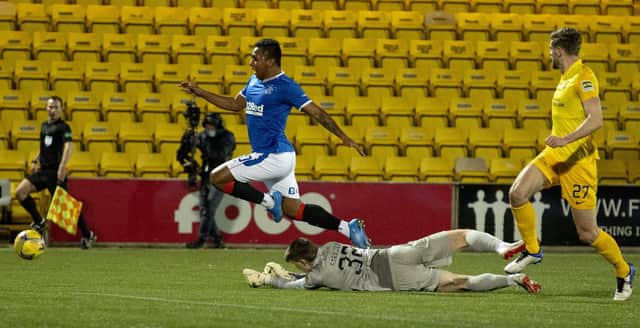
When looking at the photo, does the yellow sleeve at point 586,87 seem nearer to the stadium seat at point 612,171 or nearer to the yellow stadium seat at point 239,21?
the stadium seat at point 612,171

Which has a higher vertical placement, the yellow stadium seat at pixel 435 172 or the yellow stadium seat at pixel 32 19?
the yellow stadium seat at pixel 32 19

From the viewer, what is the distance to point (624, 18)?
24.5 metres

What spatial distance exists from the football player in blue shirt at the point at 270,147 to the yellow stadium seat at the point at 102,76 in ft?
30.8

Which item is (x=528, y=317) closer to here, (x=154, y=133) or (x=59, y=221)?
(x=59, y=221)

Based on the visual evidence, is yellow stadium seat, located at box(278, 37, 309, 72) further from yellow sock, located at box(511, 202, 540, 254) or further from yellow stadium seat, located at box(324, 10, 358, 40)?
yellow sock, located at box(511, 202, 540, 254)

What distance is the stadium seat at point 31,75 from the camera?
808 inches

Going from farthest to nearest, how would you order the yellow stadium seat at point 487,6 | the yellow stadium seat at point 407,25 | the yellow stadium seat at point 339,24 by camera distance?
the yellow stadium seat at point 487,6
the yellow stadium seat at point 407,25
the yellow stadium seat at point 339,24

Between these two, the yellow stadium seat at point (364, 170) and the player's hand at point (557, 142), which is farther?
the yellow stadium seat at point (364, 170)

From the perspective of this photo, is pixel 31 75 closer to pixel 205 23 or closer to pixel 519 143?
pixel 205 23

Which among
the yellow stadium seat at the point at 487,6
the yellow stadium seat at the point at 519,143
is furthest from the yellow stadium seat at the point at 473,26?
the yellow stadium seat at the point at 519,143

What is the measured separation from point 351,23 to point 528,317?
A: 615 inches

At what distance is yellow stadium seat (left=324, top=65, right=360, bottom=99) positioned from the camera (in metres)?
20.9

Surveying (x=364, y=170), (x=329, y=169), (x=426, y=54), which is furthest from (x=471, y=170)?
(x=426, y=54)

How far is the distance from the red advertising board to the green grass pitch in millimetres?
3961
